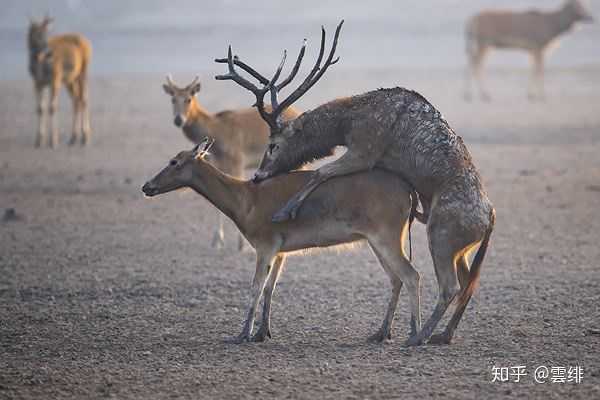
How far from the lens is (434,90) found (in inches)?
1426

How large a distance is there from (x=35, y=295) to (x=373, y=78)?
93.1 ft

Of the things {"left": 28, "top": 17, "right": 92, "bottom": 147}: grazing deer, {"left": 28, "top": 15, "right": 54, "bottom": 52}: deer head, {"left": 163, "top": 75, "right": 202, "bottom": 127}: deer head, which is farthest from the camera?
{"left": 28, "top": 15, "right": 54, "bottom": 52}: deer head

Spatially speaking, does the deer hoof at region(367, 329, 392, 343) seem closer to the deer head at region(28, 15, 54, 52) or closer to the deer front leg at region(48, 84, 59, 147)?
the deer front leg at region(48, 84, 59, 147)

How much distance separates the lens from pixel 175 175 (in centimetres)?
1059

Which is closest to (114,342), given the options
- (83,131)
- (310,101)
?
(83,131)

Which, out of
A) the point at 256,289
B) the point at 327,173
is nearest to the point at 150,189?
the point at 256,289

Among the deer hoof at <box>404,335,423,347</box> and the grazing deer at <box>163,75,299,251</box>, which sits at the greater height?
the grazing deer at <box>163,75,299,251</box>

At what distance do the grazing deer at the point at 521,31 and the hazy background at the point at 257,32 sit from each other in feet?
37.3

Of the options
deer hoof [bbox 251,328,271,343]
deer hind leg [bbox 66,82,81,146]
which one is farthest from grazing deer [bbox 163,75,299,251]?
deer hind leg [bbox 66,82,81,146]

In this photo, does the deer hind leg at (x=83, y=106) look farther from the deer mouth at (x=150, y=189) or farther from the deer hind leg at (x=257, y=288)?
the deer hind leg at (x=257, y=288)

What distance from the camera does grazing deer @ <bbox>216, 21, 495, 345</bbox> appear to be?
386 inches

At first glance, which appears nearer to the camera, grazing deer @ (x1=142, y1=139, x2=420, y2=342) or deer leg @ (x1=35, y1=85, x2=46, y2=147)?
grazing deer @ (x1=142, y1=139, x2=420, y2=342)

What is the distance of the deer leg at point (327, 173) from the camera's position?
33.4ft

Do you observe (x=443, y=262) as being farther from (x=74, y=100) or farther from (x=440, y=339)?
(x=74, y=100)
